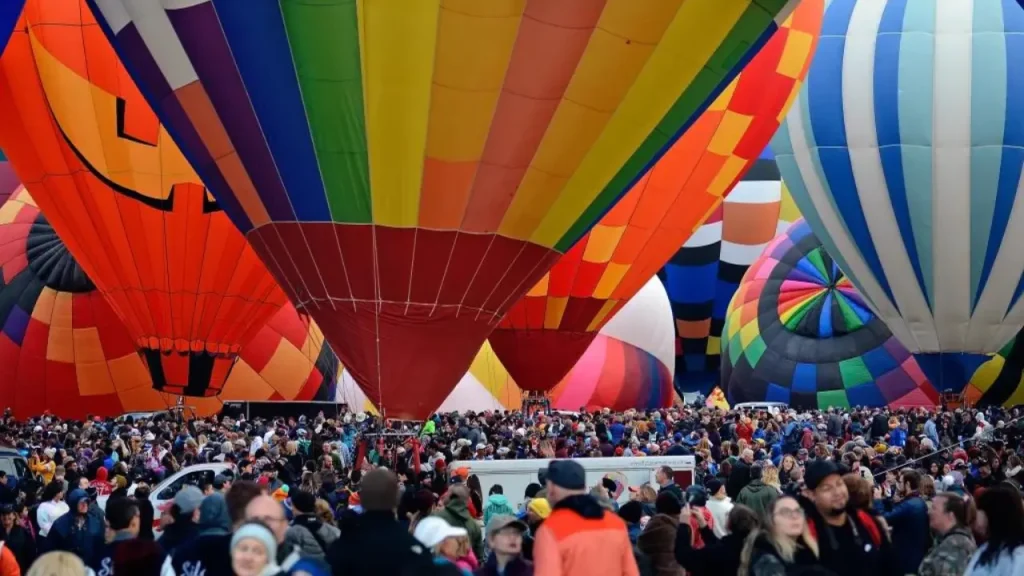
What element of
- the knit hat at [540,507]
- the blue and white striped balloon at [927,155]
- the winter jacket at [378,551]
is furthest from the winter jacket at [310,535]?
the blue and white striped balloon at [927,155]

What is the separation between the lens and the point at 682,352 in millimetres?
23984

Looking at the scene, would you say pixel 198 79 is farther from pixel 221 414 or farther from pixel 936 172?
pixel 221 414

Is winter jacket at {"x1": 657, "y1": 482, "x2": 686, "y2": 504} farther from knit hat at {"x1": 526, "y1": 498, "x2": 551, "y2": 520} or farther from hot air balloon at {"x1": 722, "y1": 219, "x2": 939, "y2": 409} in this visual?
hot air balloon at {"x1": 722, "y1": 219, "x2": 939, "y2": 409}

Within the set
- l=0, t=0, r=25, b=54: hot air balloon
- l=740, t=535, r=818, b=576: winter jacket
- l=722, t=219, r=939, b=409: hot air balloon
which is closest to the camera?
l=740, t=535, r=818, b=576: winter jacket

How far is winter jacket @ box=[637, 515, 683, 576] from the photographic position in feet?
13.9

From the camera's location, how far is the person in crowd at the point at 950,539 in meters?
4.11

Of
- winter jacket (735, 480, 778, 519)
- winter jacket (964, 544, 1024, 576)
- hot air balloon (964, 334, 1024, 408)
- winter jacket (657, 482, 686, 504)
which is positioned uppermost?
hot air balloon (964, 334, 1024, 408)

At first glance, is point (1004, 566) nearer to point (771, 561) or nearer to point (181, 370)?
point (771, 561)

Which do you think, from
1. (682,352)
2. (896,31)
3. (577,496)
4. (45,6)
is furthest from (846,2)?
(577,496)

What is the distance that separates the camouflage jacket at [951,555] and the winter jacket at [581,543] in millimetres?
1040

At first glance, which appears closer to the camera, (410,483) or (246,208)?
(410,483)

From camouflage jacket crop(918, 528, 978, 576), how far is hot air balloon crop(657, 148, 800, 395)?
18.1 meters

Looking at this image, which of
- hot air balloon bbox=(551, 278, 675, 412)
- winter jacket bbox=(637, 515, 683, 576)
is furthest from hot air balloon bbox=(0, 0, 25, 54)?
hot air balloon bbox=(551, 278, 675, 412)

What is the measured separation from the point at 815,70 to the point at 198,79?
7.57m
